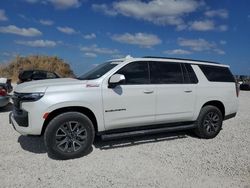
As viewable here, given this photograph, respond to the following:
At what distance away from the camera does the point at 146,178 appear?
14.8 feet

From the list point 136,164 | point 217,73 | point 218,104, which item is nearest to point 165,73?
point 217,73

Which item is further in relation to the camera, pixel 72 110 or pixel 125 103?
pixel 125 103

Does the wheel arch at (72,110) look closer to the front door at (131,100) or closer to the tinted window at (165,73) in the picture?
the front door at (131,100)

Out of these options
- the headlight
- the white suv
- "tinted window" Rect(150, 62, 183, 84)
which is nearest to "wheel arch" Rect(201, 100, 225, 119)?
the white suv

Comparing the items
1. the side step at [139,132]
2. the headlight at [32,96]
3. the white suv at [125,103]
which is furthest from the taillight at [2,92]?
the side step at [139,132]

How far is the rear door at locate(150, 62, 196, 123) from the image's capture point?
20.5 ft

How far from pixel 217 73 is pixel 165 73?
1.81 m

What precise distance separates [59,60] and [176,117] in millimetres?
32846

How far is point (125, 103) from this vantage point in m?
5.72

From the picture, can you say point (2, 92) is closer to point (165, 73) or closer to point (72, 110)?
point (72, 110)

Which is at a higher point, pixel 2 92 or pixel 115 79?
pixel 115 79

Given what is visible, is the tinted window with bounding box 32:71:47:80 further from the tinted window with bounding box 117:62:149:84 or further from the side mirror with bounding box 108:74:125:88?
the side mirror with bounding box 108:74:125:88

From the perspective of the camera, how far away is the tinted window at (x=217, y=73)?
23.6ft

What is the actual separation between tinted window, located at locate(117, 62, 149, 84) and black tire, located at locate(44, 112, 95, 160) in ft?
4.12
